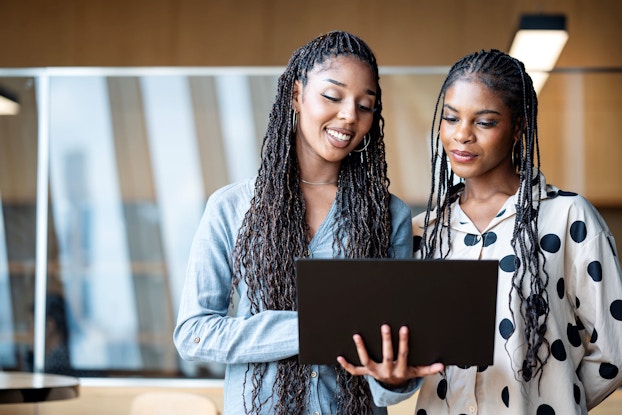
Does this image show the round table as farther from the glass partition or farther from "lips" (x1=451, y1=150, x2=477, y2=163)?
"lips" (x1=451, y1=150, x2=477, y2=163)

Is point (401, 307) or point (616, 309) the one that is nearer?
point (401, 307)

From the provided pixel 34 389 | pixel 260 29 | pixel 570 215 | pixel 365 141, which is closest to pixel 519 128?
pixel 570 215

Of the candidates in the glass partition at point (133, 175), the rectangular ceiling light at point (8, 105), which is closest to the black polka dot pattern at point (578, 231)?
the glass partition at point (133, 175)

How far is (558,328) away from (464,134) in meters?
0.41

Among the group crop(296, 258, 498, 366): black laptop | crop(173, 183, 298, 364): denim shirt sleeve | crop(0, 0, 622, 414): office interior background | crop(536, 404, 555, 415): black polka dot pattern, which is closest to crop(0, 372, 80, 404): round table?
crop(0, 0, 622, 414): office interior background

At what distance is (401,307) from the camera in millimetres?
1439

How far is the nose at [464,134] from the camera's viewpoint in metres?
1.73

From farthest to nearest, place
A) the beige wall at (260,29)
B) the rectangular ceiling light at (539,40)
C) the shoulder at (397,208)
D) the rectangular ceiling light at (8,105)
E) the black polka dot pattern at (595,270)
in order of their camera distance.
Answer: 1. the beige wall at (260,29)
2. the rectangular ceiling light at (8,105)
3. the rectangular ceiling light at (539,40)
4. the shoulder at (397,208)
5. the black polka dot pattern at (595,270)

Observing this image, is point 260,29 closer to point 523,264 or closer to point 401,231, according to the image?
point 401,231

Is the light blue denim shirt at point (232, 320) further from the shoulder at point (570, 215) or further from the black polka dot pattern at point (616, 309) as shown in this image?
the black polka dot pattern at point (616, 309)

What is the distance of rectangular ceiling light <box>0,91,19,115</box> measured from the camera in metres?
4.02

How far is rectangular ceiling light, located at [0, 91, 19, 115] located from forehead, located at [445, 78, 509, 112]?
9.17 feet

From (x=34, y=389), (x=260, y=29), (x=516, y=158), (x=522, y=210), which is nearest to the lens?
(x=522, y=210)

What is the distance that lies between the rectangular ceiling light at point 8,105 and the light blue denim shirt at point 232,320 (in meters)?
2.58
